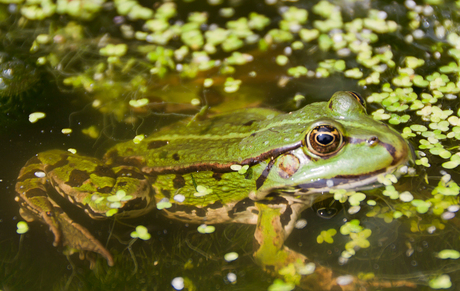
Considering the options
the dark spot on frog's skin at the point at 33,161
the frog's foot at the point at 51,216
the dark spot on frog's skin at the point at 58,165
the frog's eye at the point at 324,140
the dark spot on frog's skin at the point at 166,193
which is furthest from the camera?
the dark spot on frog's skin at the point at 33,161

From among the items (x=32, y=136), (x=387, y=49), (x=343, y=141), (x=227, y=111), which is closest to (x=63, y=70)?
(x=32, y=136)

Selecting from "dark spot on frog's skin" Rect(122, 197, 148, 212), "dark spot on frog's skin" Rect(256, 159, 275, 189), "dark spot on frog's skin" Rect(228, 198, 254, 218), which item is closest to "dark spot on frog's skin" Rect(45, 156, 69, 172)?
"dark spot on frog's skin" Rect(122, 197, 148, 212)

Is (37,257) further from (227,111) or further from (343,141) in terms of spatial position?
(343,141)

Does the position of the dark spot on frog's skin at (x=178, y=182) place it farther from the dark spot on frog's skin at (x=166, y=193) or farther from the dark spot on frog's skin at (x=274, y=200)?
the dark spot on frog's skin at (x=274, y=200)

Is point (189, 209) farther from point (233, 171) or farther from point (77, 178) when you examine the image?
point (77, 178)

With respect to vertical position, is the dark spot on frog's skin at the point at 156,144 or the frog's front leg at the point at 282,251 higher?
the dark spot on frog's skin at the point at 156,144

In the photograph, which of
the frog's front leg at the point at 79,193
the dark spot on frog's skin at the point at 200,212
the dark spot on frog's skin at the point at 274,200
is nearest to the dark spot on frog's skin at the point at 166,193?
the frog's front leg at the point at 79,193
